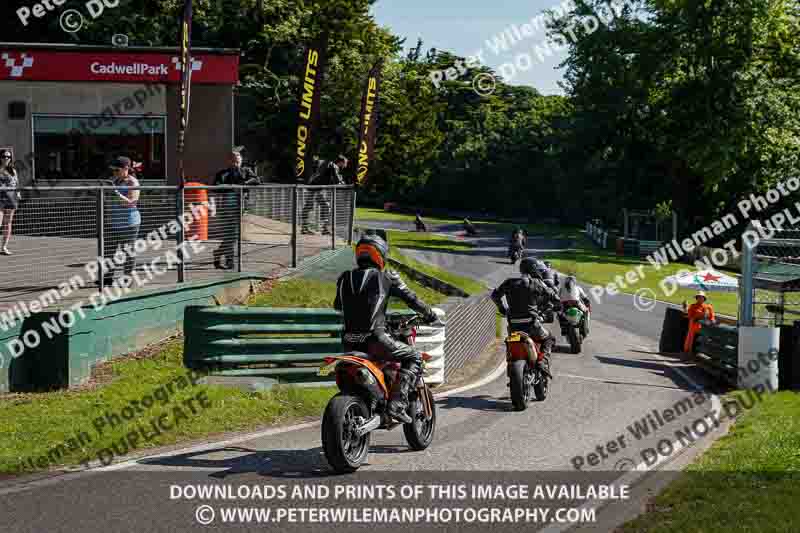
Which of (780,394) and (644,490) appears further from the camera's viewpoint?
(780,394)

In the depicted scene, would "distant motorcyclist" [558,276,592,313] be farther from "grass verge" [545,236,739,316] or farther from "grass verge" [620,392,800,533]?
"grass verge" [545,236,739,316]

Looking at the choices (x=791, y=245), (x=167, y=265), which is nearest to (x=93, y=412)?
(x=167, y=265)

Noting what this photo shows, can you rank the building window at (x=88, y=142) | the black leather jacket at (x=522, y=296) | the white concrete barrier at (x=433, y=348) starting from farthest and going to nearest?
1. the building window at (x=88, y=142)
2. the white concrete barrier at (x=433, y=348)
3. the black leather jacket at (x=522, y=296)

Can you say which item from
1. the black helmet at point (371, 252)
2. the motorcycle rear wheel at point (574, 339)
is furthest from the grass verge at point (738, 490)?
the motorcycle rear wheel at point (574, 339)

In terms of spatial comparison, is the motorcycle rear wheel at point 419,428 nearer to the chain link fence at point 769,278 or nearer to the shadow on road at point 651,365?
the shadow on road at point 651,365

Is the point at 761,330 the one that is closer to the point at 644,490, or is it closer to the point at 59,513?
the point at 644,490

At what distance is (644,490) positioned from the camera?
8.31 meters

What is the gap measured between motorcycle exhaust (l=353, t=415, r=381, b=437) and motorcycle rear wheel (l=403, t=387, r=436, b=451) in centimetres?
59

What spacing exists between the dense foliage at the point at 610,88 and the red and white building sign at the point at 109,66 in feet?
46.7

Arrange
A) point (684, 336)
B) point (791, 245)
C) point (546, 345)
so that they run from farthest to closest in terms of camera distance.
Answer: point (684, 336)
point (791, 245)
point (546, 345)

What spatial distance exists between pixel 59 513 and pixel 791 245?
1386cm

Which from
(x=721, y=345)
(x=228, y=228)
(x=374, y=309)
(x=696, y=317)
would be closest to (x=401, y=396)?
(x=374, y=309)

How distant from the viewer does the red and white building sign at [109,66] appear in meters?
24.5

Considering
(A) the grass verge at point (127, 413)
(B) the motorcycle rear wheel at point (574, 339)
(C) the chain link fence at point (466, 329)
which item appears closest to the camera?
(A) the grass verge at point (127, 413)
